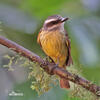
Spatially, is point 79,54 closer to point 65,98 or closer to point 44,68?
point 65,98

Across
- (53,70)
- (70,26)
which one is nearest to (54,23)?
(70,26)

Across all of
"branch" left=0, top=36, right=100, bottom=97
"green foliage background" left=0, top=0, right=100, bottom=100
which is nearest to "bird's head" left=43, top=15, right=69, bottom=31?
"green foliage background" left=0, top=0, right=100, bottom=100

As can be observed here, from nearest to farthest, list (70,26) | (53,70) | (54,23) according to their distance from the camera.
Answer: (53,70), (54,23), (70,26)

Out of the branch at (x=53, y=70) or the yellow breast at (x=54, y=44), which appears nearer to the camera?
the branch at (x=53, y=70)

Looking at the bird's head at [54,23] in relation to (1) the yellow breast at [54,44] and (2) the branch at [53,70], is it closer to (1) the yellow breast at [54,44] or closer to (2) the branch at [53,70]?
(1) the yellow breast at [54,44]

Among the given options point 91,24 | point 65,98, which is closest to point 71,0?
point 91,24

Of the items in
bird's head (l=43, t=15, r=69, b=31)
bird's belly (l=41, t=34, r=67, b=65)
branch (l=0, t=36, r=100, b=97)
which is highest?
bird's head (l=43, t=15, r=69, b=31)

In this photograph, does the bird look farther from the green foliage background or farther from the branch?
the branch

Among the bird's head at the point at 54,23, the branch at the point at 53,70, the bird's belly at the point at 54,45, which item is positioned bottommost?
the branch at the point at 53,70

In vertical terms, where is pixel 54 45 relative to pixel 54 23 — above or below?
below

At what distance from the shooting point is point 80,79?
7.55 ft

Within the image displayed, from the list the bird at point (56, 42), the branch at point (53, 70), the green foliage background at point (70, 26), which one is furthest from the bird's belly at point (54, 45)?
the branch at point (53, 70)

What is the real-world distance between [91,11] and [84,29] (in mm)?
515

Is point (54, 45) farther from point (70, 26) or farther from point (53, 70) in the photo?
point (53, 70)
